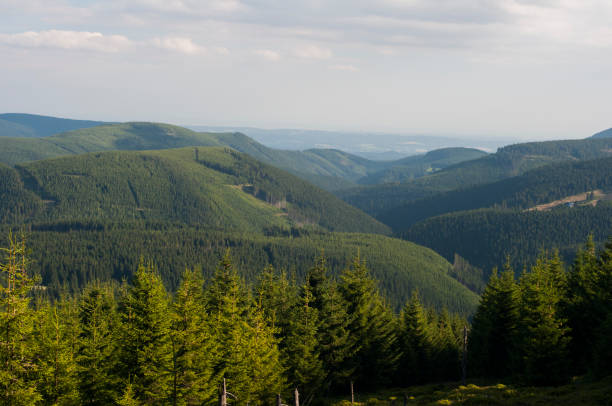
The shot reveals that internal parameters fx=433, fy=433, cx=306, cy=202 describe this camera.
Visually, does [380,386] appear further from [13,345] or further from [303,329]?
[13,345]

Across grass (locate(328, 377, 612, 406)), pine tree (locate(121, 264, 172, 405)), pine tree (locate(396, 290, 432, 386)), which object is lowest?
pine tree (locate(396, 290, 432, 386))

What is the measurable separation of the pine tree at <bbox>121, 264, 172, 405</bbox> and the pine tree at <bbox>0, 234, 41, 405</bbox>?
6.41m

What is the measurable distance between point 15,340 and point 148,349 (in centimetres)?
873

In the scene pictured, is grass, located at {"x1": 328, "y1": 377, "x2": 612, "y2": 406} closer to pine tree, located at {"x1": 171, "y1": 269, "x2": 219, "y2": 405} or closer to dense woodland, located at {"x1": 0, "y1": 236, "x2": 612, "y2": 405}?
dense woodland, located at {"x1": 0, "y1": 236, "x2": 612, "y2": 405}

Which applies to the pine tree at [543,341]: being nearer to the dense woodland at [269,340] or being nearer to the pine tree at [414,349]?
the dense woodland at [269,340]

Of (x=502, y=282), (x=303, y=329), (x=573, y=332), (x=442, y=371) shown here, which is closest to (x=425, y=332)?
(x=442, y=371)

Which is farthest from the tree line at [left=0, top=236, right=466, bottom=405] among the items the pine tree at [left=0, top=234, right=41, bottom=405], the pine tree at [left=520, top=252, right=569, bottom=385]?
the pine tree at [left=520, top=252, right=569, bottom=385]

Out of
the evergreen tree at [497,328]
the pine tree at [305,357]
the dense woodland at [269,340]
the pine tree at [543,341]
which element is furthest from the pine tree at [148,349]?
the evergreen tree at [497,328]

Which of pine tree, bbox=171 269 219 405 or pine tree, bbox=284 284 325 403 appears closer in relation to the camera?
pine tree, bbox=171 269 219 405

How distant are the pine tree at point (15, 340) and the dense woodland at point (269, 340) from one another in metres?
0.08

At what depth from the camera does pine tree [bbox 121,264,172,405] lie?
33.1 metres

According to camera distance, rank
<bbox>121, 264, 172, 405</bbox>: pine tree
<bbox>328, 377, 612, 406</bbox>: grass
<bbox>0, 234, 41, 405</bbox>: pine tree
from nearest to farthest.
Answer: <bbox>0, 234, 41, 405</bbox>: pine tree → <bbox>121, 264, 172, 405</bbox>: pine tree → <bbox>328, 377, 612, 406</bbox>: grass

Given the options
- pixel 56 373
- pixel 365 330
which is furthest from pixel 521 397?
pixel 56 373

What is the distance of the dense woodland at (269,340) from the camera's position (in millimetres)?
32594
